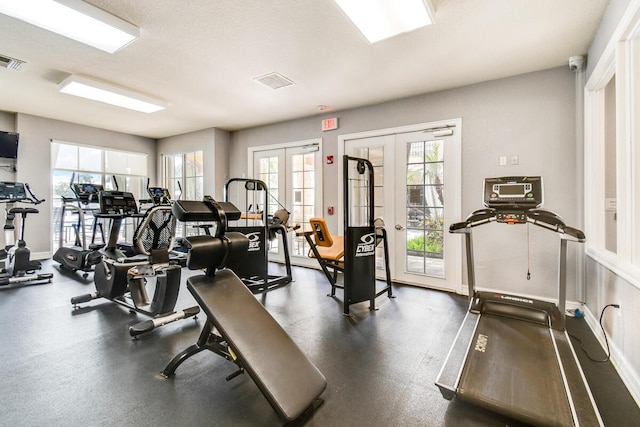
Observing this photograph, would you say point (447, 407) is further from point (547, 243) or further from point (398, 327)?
point (547, 243)

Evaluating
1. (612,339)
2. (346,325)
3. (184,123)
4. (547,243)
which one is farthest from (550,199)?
(184,123)

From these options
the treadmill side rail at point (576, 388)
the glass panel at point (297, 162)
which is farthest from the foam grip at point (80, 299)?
the treadmill side rail at point (576, 388)

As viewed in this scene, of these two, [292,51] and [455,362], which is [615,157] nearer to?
[455,362]

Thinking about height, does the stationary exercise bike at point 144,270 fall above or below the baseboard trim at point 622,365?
above

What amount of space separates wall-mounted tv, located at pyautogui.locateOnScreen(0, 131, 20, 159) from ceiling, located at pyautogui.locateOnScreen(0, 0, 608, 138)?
85 centimetres

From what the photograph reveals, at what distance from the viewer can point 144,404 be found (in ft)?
5.78

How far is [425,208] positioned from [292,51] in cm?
270

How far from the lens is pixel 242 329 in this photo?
1719 millimetres

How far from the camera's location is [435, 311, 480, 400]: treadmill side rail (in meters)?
1.74

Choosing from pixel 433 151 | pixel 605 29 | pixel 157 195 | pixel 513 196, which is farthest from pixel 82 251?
pixel 605 29

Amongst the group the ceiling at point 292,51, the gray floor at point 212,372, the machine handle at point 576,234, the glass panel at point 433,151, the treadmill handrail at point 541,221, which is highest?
the ceiling at point 292,51

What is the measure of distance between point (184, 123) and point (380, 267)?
4836 millimetres

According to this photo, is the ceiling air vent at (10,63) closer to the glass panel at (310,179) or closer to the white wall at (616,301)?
the glass panel at (310,179)

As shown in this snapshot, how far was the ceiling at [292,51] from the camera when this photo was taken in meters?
2.38
